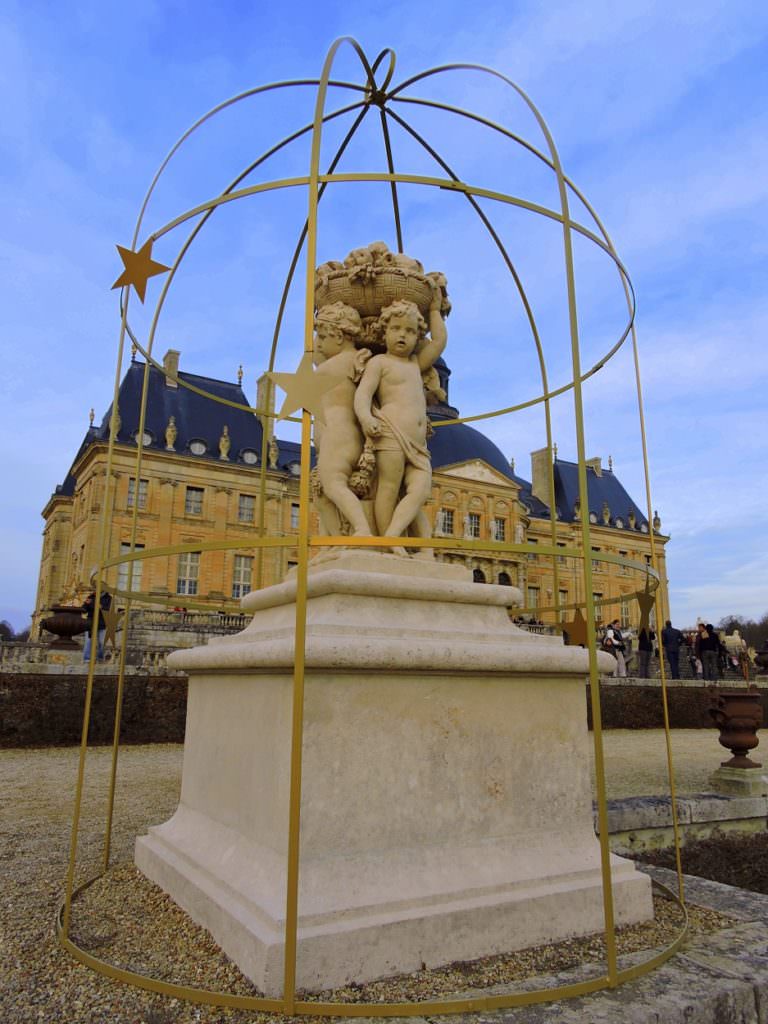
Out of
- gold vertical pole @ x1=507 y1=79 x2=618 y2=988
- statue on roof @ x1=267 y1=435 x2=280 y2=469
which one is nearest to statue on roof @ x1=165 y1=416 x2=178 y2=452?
statue on roof @ x1=267 y1=435 x2=280 y2=469

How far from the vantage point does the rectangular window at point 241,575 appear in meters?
35.7

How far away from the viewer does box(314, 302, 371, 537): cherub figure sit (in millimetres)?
3832

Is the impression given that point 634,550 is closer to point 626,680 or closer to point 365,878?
point 626,680

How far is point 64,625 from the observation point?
1224 centimetres

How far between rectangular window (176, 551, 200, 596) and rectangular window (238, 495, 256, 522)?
3.01 metres

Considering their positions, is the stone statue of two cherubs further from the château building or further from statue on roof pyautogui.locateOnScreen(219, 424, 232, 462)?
statue on roof pyautogui.locateOnScreen(219, 424, 232, 462)

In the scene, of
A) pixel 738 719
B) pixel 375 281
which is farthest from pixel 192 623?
pixel 375 281

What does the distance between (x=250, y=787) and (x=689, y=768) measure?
24.0 feet

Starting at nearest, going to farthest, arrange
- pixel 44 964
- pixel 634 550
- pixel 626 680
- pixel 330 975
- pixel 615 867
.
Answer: pixel 330 975 < pixel 44 964 < pixel 615 867 < pixel 626 680 < pixel 634 550

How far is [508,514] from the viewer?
39.4 m

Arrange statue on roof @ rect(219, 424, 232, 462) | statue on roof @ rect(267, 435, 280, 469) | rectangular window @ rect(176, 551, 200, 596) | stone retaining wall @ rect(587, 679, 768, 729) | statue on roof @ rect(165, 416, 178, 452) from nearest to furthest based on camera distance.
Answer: stone retaining wall @ rect(587, 679, 768, 729) → rectangular window @ rect(176, 551, 200, 596) → statue on roof @ rect(165, 416, 178, 452) → statue on roof @ rect(219, 424, 232, 462) → statue on roof @ rect(267, 435, 280, 469)

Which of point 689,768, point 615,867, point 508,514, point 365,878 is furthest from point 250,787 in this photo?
point 508,514

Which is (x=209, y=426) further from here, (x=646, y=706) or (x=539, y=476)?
(x=646, y=706)

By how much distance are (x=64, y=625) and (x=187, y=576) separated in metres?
22.5
